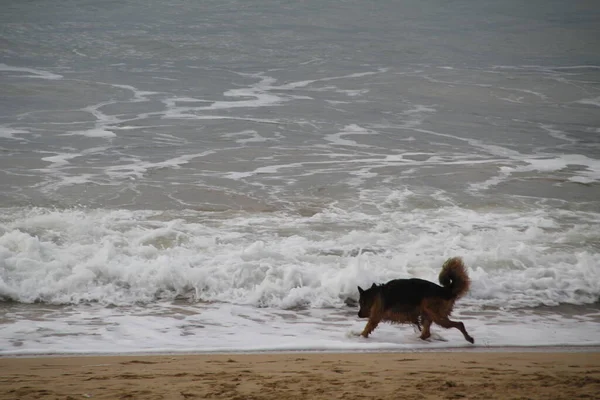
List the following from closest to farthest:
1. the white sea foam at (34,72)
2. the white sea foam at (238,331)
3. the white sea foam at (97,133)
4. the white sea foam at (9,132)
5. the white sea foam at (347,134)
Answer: the white sea foam at (238,331), the white sea foam at (9,132), the white sea foam at (347,134), the white sea foam at (97,133), the white sea foam at (34,72)

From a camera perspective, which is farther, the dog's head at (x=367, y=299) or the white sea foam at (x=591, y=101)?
the white sea foam at (x=591, y=101)

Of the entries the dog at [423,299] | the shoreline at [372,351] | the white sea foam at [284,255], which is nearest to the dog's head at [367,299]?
the dog at [423,299]

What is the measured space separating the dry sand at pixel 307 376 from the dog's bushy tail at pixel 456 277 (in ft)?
2.05

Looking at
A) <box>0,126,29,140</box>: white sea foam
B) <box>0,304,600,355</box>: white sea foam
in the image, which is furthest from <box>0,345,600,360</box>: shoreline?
<box>0,126,29,140</box>: white sea foam

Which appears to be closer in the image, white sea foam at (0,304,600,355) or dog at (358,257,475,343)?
white sea foam at (0,304,600,355)

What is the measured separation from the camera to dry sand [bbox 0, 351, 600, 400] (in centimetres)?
449

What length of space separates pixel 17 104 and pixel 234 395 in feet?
56.2

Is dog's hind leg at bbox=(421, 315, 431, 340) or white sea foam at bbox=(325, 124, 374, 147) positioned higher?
white sea foam at bbox=(325, 124, 374, 147)

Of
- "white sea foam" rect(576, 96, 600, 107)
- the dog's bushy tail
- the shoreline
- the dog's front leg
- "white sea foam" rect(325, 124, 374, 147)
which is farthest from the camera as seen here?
"white sea foam" rect(576, 96, 600, 107)

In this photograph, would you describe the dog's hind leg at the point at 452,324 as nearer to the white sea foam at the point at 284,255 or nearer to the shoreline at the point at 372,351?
the shoreline at the point at 372,351

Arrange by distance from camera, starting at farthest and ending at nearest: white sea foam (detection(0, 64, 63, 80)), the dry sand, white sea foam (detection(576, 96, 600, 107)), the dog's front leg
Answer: white sea foam (detection(0, 64, 63, 80)), white sea foam (detection(576, 96, 600, 107)), the dog's front leg, the dry sand

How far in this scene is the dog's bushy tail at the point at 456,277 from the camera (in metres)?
6.37

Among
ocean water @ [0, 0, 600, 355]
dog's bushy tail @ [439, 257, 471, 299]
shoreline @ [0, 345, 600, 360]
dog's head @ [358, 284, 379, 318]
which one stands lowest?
shoreline @ [0, 345, 600, 360]

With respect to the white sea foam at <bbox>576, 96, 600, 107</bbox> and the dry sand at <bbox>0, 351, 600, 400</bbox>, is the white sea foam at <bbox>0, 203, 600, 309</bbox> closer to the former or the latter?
the dry sand at <bbox>0, 351, 600, 400</bbox>
